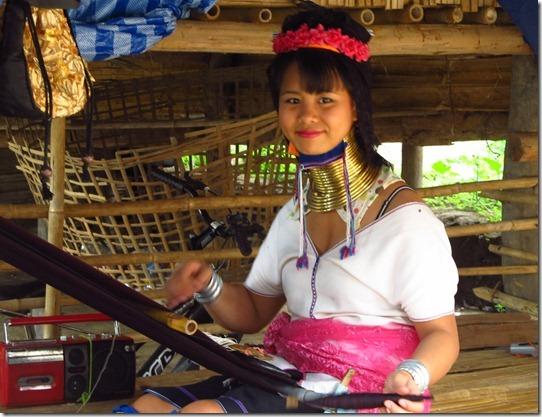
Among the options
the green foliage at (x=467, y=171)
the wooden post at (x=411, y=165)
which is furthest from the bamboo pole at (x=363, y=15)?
the green foliage at (x=467, y=171)

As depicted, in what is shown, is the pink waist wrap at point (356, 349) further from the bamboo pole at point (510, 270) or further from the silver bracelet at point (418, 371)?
the bamboo pole at point (510, 270)

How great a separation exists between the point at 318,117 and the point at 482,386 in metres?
1.45

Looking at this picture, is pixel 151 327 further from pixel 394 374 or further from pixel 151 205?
pixel 151 205

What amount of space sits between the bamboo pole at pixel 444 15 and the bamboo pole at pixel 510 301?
5.30 ft

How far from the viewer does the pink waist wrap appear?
2365 millimetres

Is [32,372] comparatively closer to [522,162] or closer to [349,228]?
[349,228]

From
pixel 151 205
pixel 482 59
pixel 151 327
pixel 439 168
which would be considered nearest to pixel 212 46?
pixel 151 205

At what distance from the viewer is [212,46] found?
3.87 metres

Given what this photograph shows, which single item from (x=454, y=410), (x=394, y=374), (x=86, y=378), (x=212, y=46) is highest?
(x=212, y=46)

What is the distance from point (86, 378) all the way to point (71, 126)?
326 centimetres

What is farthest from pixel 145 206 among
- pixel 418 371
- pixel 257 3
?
pixel 418 371

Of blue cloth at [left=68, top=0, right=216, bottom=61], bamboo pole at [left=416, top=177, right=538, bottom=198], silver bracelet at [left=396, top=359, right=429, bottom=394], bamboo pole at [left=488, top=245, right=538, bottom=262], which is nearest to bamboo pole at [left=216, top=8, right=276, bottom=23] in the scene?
blue cloth at [left=68, top=0, right=216, bottom=61]

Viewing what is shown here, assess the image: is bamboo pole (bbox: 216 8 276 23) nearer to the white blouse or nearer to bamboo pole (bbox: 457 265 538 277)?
the white blouse

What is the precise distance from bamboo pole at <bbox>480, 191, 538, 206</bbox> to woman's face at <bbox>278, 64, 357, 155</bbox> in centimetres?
281
